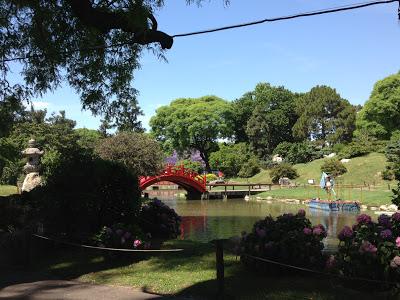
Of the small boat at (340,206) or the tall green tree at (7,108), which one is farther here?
the small boat at (340,206)

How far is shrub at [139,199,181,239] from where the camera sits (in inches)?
447

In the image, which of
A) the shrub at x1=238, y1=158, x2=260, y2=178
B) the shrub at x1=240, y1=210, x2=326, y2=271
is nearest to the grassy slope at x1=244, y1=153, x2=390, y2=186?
the shrub at x1=238, y1=158, x2=260, y2=178

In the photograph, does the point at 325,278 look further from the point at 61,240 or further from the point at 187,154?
the point at 187,154

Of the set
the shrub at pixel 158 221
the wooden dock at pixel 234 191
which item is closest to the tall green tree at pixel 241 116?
Answer: the wooden dock at pixel 234 191

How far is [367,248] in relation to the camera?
6.02 m

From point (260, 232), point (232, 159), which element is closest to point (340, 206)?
point (260, 232)

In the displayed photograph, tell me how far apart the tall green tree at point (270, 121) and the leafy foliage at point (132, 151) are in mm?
37571

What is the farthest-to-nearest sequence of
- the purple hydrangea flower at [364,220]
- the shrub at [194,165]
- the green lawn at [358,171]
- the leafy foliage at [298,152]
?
1. the shrub at [194,165]
2. the leafy foliage at [298,152]
3. the green lawn at [358,171]
4. the purple hydrangea flower at [364,220]

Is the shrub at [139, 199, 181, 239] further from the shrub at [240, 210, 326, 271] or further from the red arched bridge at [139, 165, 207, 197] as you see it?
the red arched bridge at [139, 165, 207, 197]

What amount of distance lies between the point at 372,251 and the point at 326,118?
231ft

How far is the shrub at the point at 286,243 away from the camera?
6.89m

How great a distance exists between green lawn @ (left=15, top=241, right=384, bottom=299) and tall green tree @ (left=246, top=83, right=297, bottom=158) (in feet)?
226

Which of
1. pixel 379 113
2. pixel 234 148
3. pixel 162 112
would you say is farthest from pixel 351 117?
pixel 162 112

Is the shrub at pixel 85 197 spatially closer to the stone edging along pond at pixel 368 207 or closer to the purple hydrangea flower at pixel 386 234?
the purple hydrangea flower at pixel 386 234
